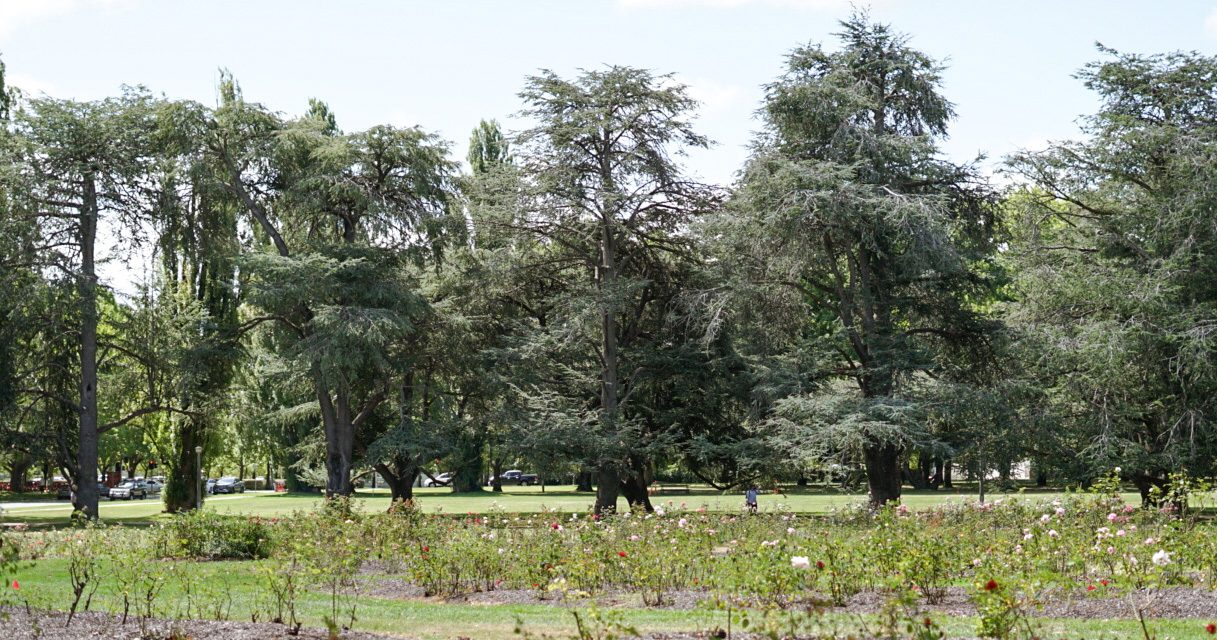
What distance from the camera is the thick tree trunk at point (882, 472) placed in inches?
872

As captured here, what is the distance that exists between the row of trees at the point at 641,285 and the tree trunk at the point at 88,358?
78mm

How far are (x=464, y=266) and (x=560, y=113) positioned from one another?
4.91 m

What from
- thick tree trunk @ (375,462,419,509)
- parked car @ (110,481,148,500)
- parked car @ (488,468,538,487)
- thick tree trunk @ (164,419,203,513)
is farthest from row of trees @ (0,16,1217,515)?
parked car @ (488,468,538,487)

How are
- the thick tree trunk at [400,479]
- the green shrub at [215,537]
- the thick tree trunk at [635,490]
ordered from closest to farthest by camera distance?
the green shrub at [215,537], the thick tree trunk at [635,490], the thick tree trunk at [400,479]

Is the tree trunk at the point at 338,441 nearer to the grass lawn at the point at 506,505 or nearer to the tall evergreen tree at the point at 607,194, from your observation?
the grass lawn at the point at 506,505

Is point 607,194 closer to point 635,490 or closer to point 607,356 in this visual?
point 607,356

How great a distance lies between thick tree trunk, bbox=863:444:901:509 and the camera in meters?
22.1

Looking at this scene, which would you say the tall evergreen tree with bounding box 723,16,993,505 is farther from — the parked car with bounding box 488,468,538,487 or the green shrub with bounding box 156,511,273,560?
the parked car with bounding box 488,468,538,487

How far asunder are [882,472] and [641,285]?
647cm

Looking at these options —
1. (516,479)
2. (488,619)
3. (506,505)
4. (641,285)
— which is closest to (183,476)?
(506,505)

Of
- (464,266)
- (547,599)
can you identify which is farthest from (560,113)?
(547,599)

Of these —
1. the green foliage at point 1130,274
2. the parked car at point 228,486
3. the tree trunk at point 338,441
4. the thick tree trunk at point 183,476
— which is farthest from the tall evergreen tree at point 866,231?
the parked car at point 228,486

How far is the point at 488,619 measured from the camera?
9000 millimetres

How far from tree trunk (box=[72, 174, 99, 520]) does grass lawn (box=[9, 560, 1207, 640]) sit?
15.1 metres
